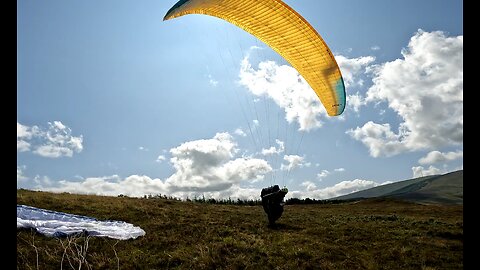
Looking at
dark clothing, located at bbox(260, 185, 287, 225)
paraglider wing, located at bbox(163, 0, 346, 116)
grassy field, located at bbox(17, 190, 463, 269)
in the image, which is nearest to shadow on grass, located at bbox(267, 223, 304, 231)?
grassy field, located at bbox(17, 190, 463, 269)

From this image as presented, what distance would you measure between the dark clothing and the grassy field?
440mm

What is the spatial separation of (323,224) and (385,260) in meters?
4.65

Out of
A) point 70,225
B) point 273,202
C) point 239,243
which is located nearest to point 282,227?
point 273,202

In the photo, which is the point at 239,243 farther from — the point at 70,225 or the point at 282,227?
the point at 70,225

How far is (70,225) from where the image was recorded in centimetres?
1223

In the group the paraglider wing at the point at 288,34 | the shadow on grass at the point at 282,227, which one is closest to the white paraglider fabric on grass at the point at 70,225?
the shadow on grass at the point at 282,227

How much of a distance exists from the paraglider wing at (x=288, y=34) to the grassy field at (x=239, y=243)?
4272 millimetres

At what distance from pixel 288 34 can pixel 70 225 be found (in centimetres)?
856

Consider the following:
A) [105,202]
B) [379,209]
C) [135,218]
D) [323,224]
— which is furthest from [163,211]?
[379,209]

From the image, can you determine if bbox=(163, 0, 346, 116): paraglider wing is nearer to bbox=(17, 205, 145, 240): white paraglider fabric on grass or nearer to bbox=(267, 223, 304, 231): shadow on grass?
bbox=(267, 223, 304, 231): shadow on grass

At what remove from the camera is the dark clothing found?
1473 centimetres
